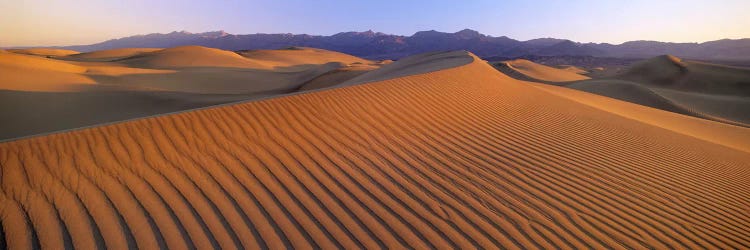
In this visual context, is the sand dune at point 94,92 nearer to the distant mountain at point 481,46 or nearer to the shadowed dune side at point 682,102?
the shadowed dune side at point 682,102

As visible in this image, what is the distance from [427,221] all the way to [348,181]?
33.8 inches

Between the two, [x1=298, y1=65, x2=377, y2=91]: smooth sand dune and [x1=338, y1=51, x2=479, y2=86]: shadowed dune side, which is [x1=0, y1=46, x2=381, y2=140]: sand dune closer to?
[x1=298, y1=65, x2=377, y2=91]: smooth sand dune

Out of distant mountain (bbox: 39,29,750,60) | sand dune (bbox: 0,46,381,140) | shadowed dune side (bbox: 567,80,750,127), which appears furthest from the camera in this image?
distant mountain (bbox: 39,29,750,60)

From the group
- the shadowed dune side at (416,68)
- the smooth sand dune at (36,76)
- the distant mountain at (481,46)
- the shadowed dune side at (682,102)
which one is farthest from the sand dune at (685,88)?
the distant mountain at (481,46)

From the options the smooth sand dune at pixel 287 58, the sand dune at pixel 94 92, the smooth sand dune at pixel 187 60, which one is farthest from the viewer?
the smooth sand dune at pixel 287 58

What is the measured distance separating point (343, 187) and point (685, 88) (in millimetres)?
31888

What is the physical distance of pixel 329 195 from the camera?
302 cm

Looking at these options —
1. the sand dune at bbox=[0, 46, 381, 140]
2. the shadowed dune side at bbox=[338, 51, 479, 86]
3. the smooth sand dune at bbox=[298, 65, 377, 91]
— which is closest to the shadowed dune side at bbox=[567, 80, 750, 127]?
the shadowed dune side at bbox=[338, 51, 479, 86]

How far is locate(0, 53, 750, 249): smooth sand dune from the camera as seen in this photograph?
8.04 ft

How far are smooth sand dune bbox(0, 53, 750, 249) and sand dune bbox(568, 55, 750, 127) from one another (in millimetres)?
13131

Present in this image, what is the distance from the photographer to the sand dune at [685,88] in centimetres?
1576

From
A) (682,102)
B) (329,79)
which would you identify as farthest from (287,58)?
(682,102)

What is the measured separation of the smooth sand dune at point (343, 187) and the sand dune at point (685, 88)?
43.1 feet

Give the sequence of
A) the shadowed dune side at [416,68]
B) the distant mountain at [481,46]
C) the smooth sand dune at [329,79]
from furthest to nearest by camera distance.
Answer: the distant mountain at [481,46] < the smooth sand dune at [329,79] < the shadowed dune side at [416,68]
